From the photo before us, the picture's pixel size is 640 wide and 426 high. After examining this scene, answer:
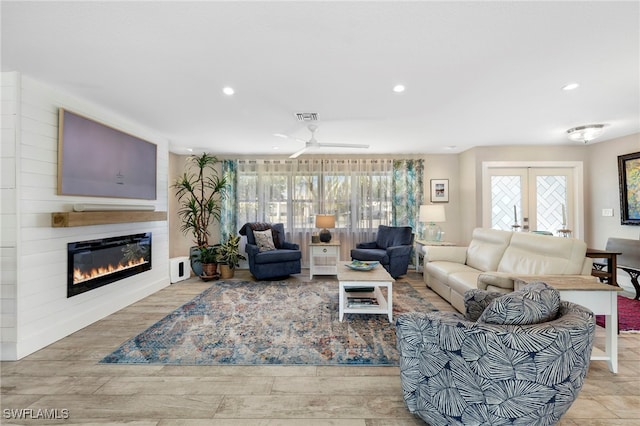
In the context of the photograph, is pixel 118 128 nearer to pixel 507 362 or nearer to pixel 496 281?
pixel 507 362

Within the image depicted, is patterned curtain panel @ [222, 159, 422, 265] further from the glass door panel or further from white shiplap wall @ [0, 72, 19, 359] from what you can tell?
white shiplap wall @ [0, 72, 19, 359]

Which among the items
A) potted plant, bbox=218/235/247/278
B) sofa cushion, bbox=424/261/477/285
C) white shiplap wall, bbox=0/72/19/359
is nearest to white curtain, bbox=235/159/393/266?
potted plant, bbox=218/235/247/278

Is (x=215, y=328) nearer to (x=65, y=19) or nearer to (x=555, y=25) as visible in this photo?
(x=65, y=19)

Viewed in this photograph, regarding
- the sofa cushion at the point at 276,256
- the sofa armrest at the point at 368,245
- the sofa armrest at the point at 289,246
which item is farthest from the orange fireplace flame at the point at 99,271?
the sofa armrest at the point at 368,245

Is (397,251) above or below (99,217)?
below

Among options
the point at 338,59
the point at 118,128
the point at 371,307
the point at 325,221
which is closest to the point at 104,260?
the point at 118,128

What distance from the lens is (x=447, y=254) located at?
4.30m

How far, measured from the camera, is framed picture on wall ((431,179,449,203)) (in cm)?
586

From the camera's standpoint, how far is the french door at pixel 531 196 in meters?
5.24

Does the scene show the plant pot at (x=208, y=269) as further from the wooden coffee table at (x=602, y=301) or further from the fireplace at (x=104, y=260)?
the wooden coffee table at (x=602, y=301)

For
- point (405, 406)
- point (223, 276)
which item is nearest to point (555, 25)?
point (405, 406)

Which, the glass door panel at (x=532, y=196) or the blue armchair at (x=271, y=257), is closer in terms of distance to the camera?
the blue armchair at (x=271, y=257)

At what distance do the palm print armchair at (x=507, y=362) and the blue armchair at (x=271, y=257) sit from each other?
11.7ft

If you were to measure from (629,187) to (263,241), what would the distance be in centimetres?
609
